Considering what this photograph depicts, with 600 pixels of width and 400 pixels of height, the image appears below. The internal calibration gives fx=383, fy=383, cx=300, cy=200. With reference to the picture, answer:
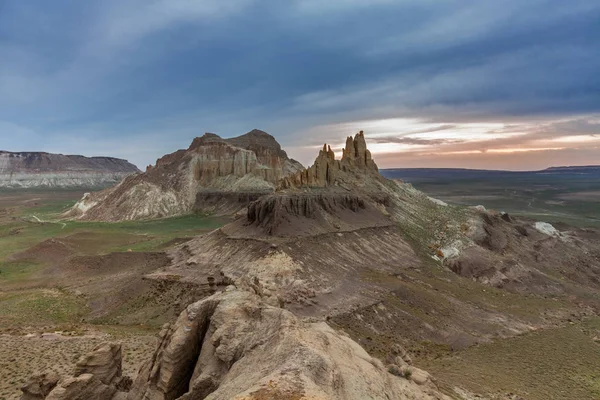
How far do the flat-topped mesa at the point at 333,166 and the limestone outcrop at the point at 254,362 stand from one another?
161 feet

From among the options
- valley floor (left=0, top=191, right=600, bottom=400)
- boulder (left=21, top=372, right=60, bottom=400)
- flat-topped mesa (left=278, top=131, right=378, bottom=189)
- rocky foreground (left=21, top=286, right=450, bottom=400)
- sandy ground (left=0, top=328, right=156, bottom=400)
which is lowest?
valley floor (left=0, top=191, right=600, bottom=400)

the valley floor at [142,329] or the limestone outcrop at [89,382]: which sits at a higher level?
the limestone outcrop at [89,382]

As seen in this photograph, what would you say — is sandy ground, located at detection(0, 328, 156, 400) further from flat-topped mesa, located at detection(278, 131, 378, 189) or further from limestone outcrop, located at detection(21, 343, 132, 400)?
flat-topped mesa, located at detection(278, 131, 378, 189)

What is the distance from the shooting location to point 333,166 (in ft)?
230

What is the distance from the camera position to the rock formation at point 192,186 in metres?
115

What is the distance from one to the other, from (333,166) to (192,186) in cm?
7275

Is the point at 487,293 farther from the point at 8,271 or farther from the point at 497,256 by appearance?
the point at 8,271

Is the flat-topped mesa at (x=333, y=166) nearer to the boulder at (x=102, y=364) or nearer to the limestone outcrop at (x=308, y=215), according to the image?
the limestone outcrop at (x=308, y=215)

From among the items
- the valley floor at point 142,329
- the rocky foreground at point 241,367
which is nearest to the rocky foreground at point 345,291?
the rocky foreground at point 241,367

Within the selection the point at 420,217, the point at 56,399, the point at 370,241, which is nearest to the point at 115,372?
the point at 56,399

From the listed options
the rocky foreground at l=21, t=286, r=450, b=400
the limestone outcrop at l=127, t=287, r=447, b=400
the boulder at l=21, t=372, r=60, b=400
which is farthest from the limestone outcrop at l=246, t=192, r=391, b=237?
the boulder at l=21, t=372, r=60, b=400

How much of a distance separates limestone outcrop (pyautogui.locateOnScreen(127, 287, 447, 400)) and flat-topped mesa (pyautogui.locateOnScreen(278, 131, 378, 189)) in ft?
161

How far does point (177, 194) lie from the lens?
12506cm

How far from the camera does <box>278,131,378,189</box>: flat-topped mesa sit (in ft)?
216
